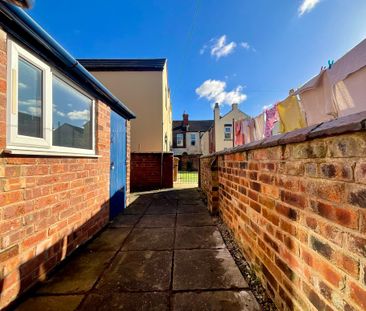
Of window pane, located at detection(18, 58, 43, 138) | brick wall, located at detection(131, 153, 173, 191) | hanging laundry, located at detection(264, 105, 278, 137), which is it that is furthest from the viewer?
brick wall, located at detection(131, 153, 173, 191)

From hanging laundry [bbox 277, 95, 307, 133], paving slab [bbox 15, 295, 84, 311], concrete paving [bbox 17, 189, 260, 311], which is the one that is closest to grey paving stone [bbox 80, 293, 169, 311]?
concrete paving [bbox 17, 189, 260, 311]

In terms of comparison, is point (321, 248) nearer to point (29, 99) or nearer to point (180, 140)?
point (29, 99)

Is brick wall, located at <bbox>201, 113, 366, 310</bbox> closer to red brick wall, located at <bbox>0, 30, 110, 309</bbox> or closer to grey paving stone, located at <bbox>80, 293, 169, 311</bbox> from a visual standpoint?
grey paving stone, located at <bbox>80, 293, 169, 311</bbox>

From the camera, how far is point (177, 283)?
2102 millimetres

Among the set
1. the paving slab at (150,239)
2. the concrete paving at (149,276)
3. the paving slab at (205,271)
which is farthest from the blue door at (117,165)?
the paving slab at (205,271)

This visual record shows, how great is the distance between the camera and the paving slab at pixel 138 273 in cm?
205

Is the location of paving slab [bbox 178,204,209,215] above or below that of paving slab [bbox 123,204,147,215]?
above

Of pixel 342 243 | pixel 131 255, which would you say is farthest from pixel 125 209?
pixel 342 243

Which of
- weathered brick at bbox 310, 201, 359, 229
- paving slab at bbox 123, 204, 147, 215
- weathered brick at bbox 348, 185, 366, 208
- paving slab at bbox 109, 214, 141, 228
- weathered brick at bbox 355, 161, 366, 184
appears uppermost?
weathered brick at bbox 355, 161, 366, 184

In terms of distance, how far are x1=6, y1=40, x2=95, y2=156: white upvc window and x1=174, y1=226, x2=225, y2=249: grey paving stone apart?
2.15 m

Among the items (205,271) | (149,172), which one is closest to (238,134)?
(205,271)

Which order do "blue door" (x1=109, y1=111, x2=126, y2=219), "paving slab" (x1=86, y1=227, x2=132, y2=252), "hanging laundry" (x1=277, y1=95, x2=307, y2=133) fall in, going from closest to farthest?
"hanging laundry" (x1=277, y1=95, x2=307, y2=133) < "paving slab" (x1=86, y1=227, x2=132, y2=252) < "blue door" (x1=109, y1=111, x2=126, y2=219)

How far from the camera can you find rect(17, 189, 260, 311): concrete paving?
71.8 inches

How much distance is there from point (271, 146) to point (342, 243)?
954 millimetres
